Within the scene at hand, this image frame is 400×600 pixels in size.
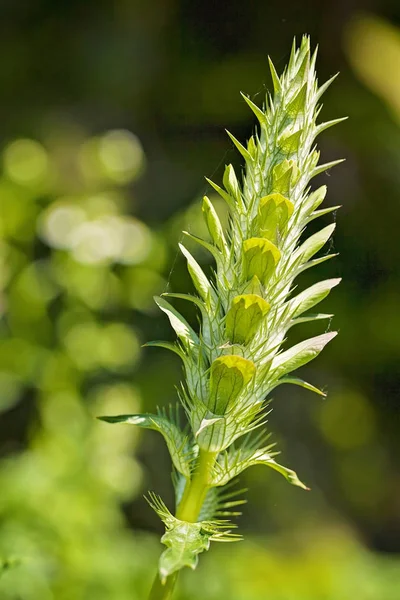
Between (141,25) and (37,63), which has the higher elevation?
(141,25)

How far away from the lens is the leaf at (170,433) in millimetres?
448

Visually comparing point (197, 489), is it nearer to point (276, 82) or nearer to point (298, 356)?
point (298, 356)

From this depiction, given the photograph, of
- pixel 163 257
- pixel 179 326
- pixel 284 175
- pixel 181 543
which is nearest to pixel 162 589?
pixel 181 543

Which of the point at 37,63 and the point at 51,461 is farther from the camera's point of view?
the point at 37,63

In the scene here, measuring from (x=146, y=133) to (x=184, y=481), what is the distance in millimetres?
2769

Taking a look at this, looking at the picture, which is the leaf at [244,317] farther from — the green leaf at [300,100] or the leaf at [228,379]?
the green leaf at [300,100]

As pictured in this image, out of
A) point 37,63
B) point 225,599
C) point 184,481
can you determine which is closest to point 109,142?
point 37,63

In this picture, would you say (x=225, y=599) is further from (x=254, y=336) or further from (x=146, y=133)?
(x=146, y=133)

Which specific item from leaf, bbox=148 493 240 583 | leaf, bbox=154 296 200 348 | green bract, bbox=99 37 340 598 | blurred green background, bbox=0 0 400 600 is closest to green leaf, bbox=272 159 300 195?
green bract, bbox=99 37 340 598

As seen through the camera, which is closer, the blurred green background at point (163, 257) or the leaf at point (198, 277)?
the leaf at point (198, 277)

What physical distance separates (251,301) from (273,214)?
2.1 inches

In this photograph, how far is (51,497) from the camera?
1.79 meters

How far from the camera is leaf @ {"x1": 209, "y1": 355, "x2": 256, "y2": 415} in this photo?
405mm

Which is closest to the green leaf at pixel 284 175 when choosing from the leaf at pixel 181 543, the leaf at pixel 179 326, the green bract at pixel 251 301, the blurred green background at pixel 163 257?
the green bract at pixel 251 301
